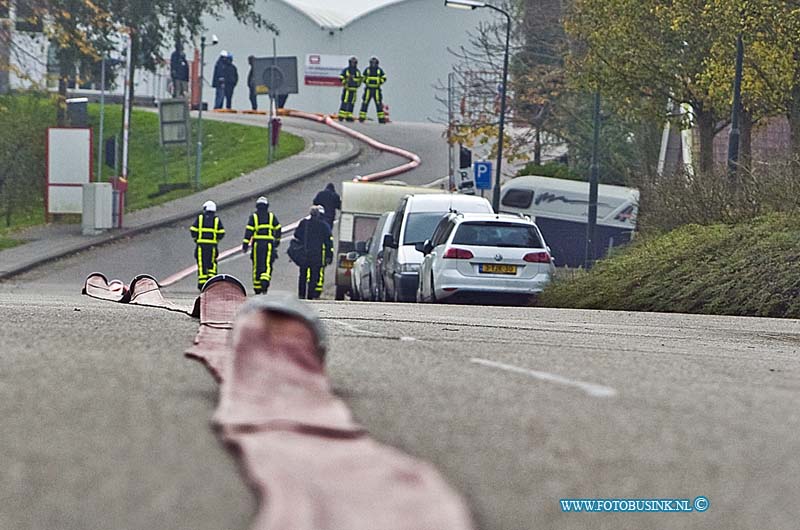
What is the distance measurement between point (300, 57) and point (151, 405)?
249ft

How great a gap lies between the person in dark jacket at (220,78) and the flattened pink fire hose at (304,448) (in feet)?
195

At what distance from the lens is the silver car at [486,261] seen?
72.0 feet

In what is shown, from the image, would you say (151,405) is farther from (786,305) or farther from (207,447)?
(786,305)

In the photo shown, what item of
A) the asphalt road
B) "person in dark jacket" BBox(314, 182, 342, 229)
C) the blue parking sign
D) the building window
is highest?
the building window

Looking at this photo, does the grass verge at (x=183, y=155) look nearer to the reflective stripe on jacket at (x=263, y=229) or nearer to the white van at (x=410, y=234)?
the reflective stripe on jacket at (x=263, y=229)

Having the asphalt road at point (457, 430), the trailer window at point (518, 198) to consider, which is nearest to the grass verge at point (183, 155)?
the trailer window at point (518, 198)

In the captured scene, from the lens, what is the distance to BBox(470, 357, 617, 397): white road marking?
5988mm

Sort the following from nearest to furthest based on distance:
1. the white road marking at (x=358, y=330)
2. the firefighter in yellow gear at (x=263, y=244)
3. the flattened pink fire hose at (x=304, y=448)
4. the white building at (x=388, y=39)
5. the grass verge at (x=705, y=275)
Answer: the flattened pink fire hose at (x=304, y=448), the white road marking at (x=358, y=330), the grass verge at (x=705, y=275), the firefighter in yellow gear at (x=263, y=244), the white building at (x=388, y=39)

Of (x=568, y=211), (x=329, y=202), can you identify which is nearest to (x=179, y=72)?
(x=568, y=211)

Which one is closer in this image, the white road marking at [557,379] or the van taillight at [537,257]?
the white road marking at [557,379]

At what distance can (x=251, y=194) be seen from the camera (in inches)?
1745

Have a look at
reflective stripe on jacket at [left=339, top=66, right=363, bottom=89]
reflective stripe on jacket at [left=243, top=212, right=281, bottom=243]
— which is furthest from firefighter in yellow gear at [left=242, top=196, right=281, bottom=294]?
reflective stripe on jacket at [left=339, top=66, right=363, bottom=89]

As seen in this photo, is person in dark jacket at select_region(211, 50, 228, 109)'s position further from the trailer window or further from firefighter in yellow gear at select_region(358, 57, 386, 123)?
the trailer window

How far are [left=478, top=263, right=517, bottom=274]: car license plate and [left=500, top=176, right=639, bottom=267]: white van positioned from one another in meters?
15.7
